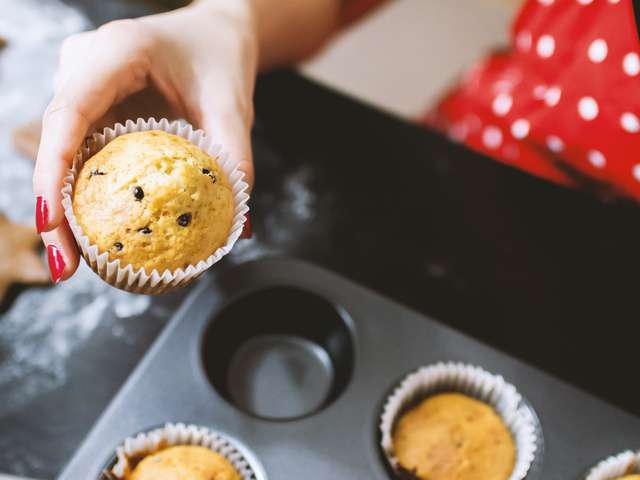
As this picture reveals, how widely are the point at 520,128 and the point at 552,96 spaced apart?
0.32 ft

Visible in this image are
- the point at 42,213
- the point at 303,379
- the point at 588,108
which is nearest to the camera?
the point at 42,213

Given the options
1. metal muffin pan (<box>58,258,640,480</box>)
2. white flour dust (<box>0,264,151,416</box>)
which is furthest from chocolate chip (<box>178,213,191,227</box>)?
white flour dust (<box>0,264,151,416</box>)

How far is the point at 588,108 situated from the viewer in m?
1.32

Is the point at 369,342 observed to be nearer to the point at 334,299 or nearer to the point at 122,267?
the point at 334,299

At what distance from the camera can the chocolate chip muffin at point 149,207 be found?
0.91m

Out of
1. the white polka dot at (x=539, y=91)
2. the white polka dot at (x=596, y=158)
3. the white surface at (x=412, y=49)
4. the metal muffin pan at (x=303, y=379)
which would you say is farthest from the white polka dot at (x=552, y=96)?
the white surface at (x=412, y=49)

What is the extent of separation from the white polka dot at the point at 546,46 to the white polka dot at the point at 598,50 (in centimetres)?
12

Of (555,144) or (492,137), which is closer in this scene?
(555,144)

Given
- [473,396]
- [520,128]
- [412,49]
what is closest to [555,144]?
[520,128]

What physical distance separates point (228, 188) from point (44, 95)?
738mm

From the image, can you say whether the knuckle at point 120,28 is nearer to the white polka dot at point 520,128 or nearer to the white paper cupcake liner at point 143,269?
the white paper cupcake liner at point 143,269

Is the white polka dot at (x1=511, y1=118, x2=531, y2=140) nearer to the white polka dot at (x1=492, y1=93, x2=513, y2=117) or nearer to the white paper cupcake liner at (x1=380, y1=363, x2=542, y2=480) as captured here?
the white polka dot at (x1=492, y1=93, x2=513, y2=117)

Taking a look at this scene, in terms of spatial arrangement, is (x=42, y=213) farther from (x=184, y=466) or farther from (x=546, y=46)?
(x=546, y=46)

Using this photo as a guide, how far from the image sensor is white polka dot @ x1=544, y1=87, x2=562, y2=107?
138 centimetres
